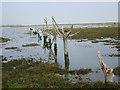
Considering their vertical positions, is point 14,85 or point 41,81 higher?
point 41,81

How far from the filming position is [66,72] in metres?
16.6

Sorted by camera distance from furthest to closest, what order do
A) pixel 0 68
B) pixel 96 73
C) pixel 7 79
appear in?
pixel 0 68 → pixel 96 73 → pixel 7 79

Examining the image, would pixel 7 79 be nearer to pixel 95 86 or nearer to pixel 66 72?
pixel 66 72

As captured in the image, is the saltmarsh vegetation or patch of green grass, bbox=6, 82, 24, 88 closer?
the saltmarsh vegetation

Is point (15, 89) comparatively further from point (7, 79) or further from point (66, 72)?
point (66, 72)

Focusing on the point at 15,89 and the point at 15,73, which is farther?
the point at 15,73

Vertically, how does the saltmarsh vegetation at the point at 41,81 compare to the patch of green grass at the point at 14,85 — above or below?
above

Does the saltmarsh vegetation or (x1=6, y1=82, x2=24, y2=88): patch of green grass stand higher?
the saltmarsh vegetation

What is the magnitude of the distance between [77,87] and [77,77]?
8.85 feet

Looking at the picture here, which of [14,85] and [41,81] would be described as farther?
[41,81]

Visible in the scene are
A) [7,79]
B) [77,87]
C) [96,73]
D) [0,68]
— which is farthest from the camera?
[0,68]

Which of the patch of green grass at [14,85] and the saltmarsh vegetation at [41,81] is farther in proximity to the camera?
the patch of green grass at [14,85]

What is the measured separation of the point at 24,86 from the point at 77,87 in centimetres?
355

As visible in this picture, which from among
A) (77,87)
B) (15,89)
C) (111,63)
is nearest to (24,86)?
(15,89)
